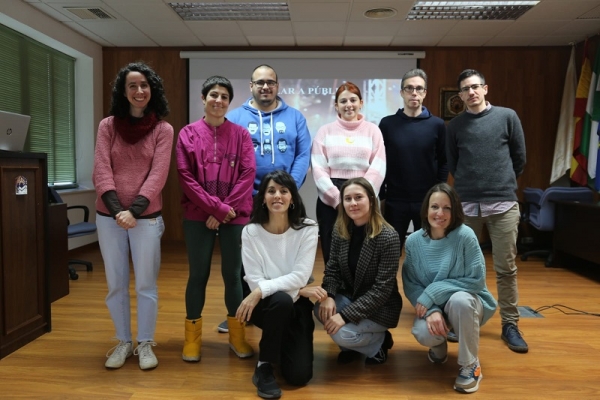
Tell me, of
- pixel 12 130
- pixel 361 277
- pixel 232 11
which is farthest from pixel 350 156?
pixel 232 11

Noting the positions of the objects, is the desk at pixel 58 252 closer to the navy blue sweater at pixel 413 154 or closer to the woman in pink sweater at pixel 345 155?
the woman in pink sweater at pixel 345 155

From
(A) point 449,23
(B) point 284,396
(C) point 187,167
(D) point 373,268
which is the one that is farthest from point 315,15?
(B) point 284,396

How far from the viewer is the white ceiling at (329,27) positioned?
4.71m

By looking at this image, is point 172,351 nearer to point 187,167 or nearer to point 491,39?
point 187,167

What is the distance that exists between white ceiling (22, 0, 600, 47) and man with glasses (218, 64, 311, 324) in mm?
2263

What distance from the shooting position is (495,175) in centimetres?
261

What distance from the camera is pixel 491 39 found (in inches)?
233

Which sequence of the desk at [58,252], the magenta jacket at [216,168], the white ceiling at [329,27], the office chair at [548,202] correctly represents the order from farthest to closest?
the office chair at [548,202] < the white ceiling at [329,27] < the desk at [58,252] < the magenta jacket at [216,168]

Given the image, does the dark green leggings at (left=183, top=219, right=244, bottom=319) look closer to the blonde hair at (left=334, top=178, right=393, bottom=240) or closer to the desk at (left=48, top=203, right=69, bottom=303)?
the blonde hair at (left=334, top=178, right=393, bottom=240)

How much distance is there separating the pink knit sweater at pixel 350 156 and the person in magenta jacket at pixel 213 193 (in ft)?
1.54

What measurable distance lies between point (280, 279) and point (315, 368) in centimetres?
53

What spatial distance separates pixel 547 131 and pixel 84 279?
586 cm

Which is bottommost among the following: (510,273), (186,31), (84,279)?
(84,279)

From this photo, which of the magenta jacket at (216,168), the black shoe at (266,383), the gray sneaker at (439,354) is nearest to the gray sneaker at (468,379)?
the gray sneaker at (439,354)
